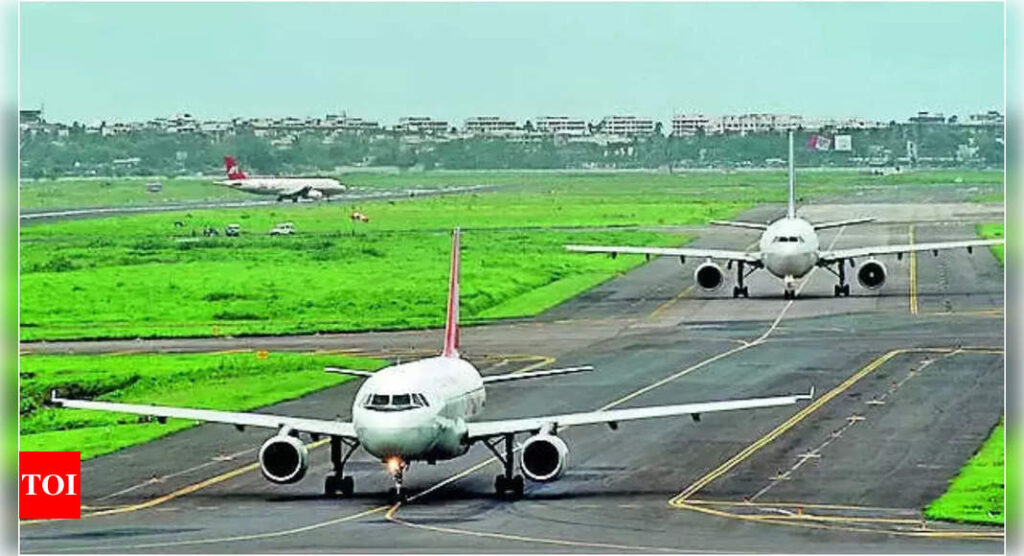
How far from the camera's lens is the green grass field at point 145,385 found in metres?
69.3

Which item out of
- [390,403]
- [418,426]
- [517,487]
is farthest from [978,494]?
[390,403]

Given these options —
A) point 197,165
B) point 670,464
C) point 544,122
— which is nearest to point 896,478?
point 670,464

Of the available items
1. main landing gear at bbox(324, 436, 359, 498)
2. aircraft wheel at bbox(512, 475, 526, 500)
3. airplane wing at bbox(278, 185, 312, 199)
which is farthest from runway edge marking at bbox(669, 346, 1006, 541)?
airplane wing at bbox(278, 185, 312, 199)

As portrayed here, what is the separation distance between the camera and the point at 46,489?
5438 cm

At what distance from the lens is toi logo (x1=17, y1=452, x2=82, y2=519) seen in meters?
53.2

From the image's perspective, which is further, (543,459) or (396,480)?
(543,459)

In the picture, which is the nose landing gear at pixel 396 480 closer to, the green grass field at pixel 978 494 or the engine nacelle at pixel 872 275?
the green grass field at pixel 978 494

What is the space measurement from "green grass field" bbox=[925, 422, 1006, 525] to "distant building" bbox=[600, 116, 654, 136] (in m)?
91.2

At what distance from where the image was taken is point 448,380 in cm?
5619

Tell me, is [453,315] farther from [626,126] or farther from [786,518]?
[626,126]

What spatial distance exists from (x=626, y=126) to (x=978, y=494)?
109 metres

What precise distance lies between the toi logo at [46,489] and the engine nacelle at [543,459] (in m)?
10.8

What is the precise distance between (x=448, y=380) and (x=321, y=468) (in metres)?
7.11

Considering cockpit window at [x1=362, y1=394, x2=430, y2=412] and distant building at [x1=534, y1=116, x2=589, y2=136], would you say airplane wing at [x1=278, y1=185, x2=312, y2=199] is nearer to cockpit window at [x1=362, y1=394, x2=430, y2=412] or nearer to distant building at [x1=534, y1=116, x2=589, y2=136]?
distant building at [x1=534, y1=116, x2=589, y2=136]
